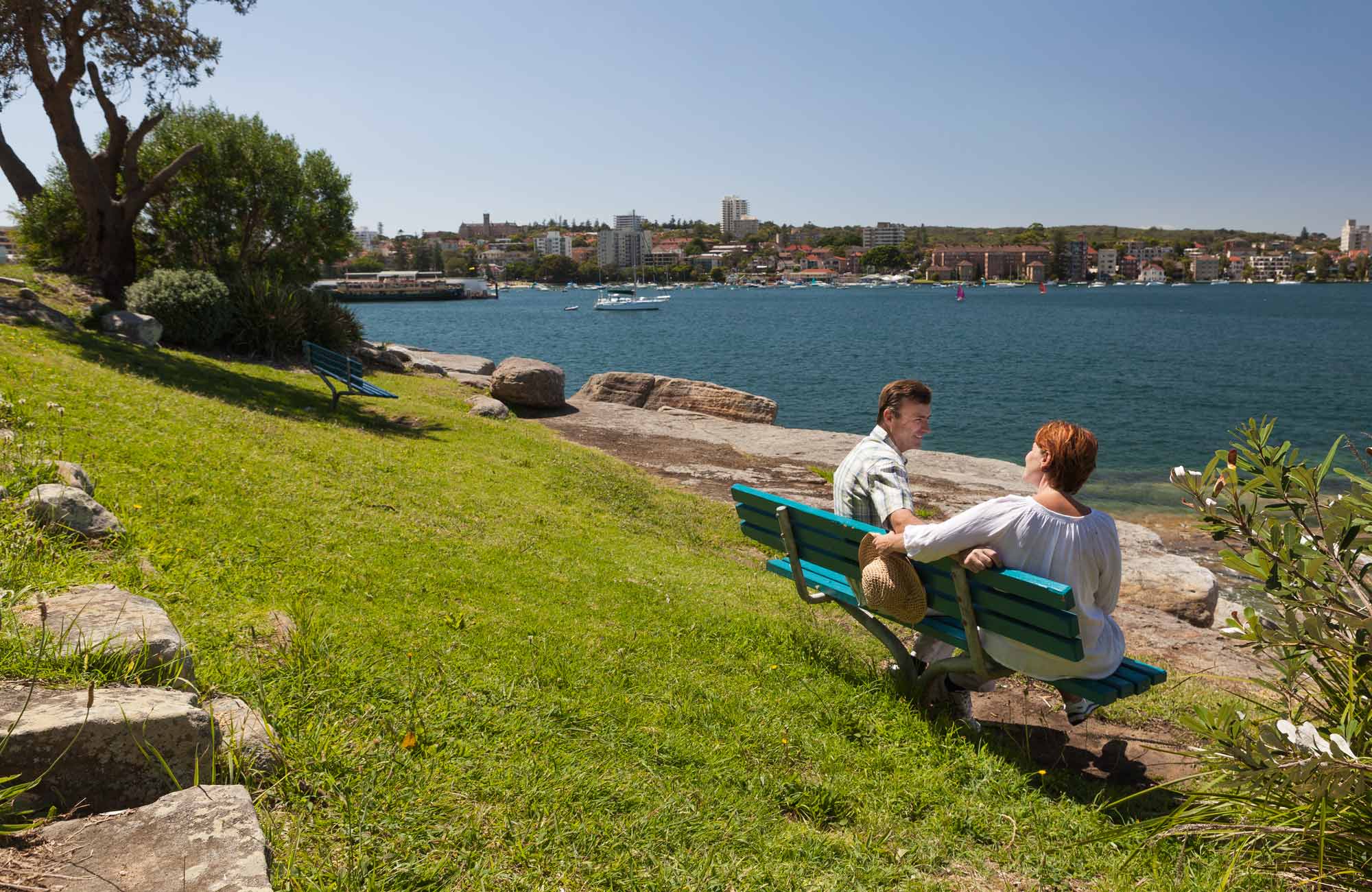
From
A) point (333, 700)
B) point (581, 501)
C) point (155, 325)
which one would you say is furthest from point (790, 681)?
point (155, 325)

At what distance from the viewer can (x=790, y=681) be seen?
193 inches

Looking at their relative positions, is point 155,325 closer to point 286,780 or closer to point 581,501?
point 581,501

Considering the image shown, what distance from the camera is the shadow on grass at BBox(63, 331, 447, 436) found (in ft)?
39.4

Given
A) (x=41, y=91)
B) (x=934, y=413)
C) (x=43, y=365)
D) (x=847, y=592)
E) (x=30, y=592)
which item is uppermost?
(x=41, y=91)

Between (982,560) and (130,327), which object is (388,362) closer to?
(130,327)

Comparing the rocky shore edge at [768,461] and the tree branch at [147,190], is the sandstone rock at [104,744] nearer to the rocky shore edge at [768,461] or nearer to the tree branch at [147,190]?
the rocky shore edge at [768,461]

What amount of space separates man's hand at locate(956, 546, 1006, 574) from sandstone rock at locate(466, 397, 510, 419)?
45.0 ft

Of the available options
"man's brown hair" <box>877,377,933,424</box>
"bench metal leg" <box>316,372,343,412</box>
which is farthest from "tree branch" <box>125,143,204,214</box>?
"man's brown hair" <box>877,377,933,424</box>

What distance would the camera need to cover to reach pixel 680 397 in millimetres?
22766

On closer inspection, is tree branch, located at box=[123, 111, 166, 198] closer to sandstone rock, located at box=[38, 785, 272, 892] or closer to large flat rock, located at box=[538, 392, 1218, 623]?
large flat rock, located at box=[538, 392, 1218, 623]

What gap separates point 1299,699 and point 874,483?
207cm

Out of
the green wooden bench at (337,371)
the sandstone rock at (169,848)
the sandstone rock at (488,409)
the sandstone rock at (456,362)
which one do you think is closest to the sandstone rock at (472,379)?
the sandstone rock at (456,362)

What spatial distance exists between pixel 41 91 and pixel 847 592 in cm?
1952

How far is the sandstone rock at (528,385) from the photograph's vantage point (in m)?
20.2
